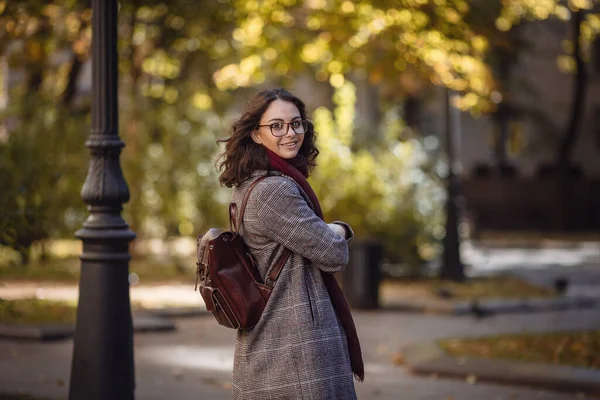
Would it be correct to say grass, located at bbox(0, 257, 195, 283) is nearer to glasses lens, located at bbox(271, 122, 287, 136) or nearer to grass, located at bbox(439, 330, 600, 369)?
grass, located at bbox(439, 330, 600, 369)

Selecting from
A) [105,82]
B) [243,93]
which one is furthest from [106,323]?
[243,93]

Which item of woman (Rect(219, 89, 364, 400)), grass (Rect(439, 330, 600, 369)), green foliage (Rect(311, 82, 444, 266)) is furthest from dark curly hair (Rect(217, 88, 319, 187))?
green foliage (Rect(311, 82, 444, 266))

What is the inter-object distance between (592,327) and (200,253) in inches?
377

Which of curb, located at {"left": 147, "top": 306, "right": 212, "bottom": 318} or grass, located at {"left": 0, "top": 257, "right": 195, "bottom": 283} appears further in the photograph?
grass, located at {"left": 0, "top": 257, "right": 195, "bottom": 283}

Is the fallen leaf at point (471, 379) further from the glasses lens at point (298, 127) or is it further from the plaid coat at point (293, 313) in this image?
the glasses lens at point (298, 127)

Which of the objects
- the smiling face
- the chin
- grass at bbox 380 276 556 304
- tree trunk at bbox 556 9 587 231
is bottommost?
grass at bbox 380 276 556 304

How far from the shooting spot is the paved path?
9320mm

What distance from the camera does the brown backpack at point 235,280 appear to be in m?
4.64

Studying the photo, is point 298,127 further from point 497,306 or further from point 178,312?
point 497,306

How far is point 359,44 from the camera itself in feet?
48.3

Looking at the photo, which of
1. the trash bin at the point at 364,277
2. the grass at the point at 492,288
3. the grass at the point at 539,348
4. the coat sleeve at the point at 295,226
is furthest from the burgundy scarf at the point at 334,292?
the grass at the point at 492,288

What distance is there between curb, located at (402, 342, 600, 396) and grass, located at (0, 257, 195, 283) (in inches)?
347

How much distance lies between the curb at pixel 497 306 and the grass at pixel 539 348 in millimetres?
2848

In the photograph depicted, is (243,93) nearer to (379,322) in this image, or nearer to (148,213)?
(148,213)
